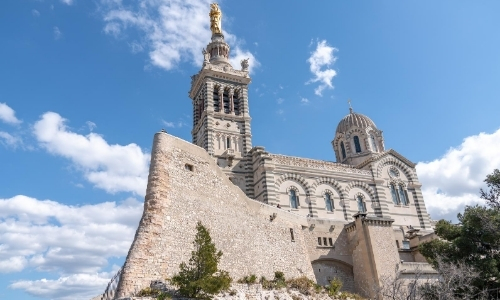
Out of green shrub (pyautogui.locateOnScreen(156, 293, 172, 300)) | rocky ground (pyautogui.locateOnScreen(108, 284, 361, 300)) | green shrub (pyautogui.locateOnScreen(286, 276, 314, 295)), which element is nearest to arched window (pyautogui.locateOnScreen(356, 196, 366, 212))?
rocky ground (pyautogui.locateOnScreen(108, 284, 361, 300))

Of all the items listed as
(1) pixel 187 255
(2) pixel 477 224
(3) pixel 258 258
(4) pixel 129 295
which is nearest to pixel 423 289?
(2) pixel 477 224

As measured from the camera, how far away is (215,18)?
4281cm

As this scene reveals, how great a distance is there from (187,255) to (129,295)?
116 inches

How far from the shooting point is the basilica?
15.5 metres

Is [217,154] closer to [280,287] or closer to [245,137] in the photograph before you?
[245,137]

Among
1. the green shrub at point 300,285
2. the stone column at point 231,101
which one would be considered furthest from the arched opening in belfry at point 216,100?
the green shrub at point 300,285

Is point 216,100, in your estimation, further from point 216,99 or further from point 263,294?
point 263,294

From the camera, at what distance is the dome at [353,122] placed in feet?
128

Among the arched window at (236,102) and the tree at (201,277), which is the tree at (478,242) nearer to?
the tree at (201,277)

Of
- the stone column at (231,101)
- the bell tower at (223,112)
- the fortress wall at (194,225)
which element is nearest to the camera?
the fortress wall at (194,225)

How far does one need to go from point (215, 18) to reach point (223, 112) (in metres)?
13.0

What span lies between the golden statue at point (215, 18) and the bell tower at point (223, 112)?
2.15 meters

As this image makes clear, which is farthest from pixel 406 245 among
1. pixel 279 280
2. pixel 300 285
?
pixel 279 280

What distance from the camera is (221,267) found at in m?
16.3
